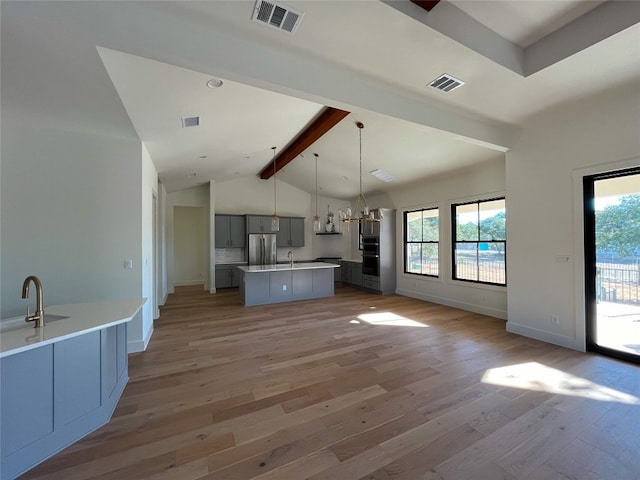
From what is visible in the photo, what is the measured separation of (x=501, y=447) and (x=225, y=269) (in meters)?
7.39

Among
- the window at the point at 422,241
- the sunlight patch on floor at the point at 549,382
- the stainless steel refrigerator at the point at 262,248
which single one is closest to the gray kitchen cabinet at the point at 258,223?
the stainless steel refrigerator at the point at 262,248

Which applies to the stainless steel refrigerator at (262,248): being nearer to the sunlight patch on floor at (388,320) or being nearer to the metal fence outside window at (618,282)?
the sunlight patch on floor at (388,320)

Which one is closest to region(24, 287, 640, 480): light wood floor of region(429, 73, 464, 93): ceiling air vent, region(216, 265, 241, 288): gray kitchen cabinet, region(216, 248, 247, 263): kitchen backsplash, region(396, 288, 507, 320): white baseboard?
region(396, 288, 507, 320): white baseboard

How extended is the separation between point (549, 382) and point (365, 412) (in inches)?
77.4

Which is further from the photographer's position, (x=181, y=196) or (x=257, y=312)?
(x=181, y=196)

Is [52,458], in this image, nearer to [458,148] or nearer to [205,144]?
[205,144]

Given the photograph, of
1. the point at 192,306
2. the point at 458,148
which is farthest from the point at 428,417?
the point at 192,306

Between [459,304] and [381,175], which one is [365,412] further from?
[381,175]

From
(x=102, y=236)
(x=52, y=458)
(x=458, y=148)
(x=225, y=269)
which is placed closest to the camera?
(x=52, y=458)

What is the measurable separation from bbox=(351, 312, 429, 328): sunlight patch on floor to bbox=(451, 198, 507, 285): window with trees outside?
1805mm

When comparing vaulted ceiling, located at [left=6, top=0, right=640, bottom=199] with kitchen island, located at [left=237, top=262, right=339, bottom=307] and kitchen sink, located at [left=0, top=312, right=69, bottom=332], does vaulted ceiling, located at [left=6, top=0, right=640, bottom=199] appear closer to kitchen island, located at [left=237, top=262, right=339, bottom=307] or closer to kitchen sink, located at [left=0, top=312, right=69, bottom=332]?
kitchen sink, located at [left=0, top=312, right=69, bottom=332]

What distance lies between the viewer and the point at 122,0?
1.78 meters

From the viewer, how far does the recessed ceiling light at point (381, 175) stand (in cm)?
637

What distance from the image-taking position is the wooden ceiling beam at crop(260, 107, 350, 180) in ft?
14.6
